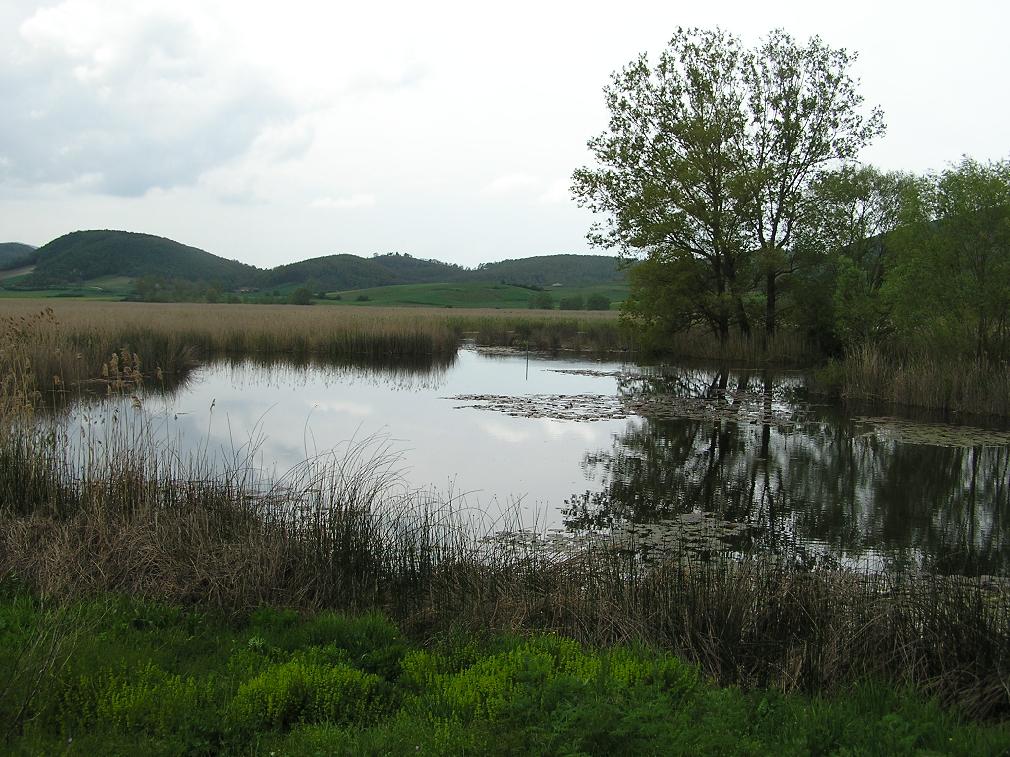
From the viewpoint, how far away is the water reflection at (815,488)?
8.28 meters

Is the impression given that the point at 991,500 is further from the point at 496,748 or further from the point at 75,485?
the point at 75,485

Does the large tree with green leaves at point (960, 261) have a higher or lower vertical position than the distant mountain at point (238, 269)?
lower

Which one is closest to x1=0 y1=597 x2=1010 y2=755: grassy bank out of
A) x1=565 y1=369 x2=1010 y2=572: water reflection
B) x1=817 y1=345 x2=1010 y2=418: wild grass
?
x1=565 y1=369 x2=1010 y2=572: water reflection

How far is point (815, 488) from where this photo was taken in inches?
423

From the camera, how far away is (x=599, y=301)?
81.4 meters

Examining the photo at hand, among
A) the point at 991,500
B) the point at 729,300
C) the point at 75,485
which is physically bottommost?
the point at 991,500

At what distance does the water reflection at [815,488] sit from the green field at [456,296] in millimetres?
76068

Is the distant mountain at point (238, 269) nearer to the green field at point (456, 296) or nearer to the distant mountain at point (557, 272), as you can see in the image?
the distant mountain at point (557, 272)

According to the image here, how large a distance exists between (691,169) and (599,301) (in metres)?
53.9

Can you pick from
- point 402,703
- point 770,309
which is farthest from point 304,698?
point 770,309

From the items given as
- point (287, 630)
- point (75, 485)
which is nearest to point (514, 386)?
point (75, 485)

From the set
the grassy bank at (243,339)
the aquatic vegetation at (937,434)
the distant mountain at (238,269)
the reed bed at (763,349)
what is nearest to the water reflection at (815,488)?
the aquatic vegetation at (937,434)

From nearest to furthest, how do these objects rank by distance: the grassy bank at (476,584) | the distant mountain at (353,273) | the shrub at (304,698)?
the shrub at (304,698), the grassy bank at (476,584), the distant mountain at (353,273)

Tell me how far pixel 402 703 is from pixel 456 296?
100536 millimetres
